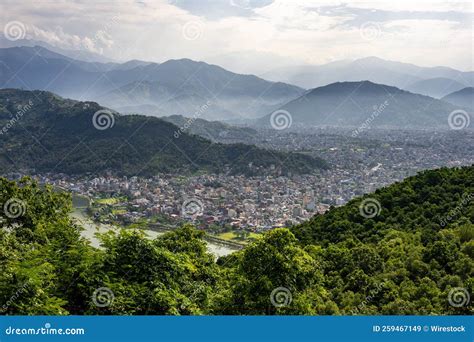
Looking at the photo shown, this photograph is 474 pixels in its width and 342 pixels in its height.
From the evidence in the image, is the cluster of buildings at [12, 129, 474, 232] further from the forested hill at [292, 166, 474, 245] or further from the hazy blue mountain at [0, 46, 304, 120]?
the hazy blue mountain at [0, 46, 304, 120]

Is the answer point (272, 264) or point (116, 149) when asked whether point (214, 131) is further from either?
point (272, 264)

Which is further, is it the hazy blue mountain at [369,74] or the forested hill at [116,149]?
the hazy blue mountain at [369,74]

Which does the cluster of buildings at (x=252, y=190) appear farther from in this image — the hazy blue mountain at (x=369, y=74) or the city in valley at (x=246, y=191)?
the hazy blue mountain at (x=369, y=74)

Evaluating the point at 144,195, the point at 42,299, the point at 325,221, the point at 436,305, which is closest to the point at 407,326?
the point at 42,299

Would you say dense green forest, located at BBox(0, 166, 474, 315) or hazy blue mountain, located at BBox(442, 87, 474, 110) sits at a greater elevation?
hazy blue mountain, located at BBox(442, 87, 474, 110)

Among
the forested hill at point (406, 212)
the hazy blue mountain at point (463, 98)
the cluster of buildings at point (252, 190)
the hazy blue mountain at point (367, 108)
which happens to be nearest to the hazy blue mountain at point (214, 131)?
the cluster of buildings at point (252, 190)

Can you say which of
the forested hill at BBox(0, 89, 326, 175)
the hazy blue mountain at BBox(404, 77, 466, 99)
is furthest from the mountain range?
the forested hill at BBox(0, 89, 326, 175)
